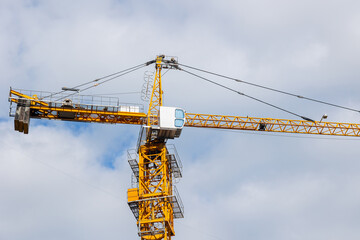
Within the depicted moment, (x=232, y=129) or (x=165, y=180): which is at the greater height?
(x=232, y=129)

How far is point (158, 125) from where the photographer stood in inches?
3105

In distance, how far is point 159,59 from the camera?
88938 mm

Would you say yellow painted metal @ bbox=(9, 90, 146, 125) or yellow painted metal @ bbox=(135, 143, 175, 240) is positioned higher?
yellow painted metal @ bbox=(9, 90, 146, 125)

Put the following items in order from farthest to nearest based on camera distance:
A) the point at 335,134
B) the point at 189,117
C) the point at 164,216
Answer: the point at 335,134, the point at 189,117, the point at 164,216

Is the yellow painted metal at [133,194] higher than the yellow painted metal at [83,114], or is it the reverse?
the yellow painted metal at [83,114]

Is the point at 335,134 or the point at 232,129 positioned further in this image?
the point at 335,134

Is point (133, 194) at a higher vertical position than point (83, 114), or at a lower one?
lower

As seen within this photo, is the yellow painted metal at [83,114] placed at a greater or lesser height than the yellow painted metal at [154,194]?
A: greater

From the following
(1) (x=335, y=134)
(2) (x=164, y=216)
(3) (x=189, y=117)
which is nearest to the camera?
(2) (x=164, y=216)

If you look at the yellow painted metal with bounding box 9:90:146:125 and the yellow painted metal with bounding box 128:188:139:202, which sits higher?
the yellow painted metal with bounding box 9:90:146:125

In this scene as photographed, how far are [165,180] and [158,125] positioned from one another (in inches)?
249

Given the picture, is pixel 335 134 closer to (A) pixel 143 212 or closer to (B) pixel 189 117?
(B) pixel 189 117

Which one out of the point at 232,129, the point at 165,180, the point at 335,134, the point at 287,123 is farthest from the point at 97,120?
the point at 335,134

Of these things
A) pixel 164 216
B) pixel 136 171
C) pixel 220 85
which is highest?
pixel 220 85
